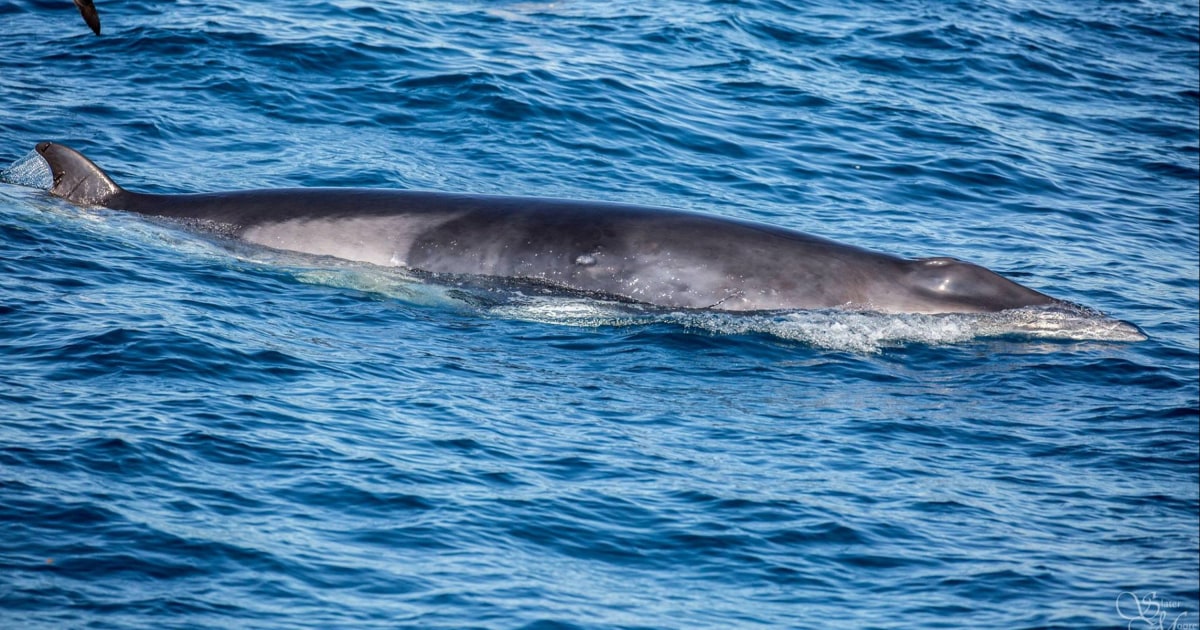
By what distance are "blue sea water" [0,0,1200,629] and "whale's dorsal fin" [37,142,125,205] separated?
1.41 feet

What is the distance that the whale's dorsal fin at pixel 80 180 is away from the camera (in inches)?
699

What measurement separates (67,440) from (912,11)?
28.6 metres

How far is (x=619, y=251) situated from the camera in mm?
16000

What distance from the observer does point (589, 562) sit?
10328 mm

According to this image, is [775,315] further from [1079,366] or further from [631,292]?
[1079,366]

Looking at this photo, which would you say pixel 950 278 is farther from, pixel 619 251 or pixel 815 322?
pixel 619 251

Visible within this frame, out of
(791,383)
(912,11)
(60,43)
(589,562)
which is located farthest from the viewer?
(912,11)

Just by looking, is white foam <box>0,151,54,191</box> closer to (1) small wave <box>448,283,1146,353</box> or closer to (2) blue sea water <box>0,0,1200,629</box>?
(2) blue sea water <box>0,0,1200,629</box>

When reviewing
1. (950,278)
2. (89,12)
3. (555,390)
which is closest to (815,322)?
(950,278)

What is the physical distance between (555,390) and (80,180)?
26.0ft

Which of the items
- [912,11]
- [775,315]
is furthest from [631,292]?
[912,11]

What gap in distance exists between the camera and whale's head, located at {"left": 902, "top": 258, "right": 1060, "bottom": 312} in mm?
15828

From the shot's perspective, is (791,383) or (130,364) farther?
(791,383)

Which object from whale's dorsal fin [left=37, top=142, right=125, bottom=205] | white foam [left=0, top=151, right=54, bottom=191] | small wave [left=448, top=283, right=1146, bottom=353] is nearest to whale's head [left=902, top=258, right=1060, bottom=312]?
small wave [left=448, top=283, right=1146, bottom=353]
